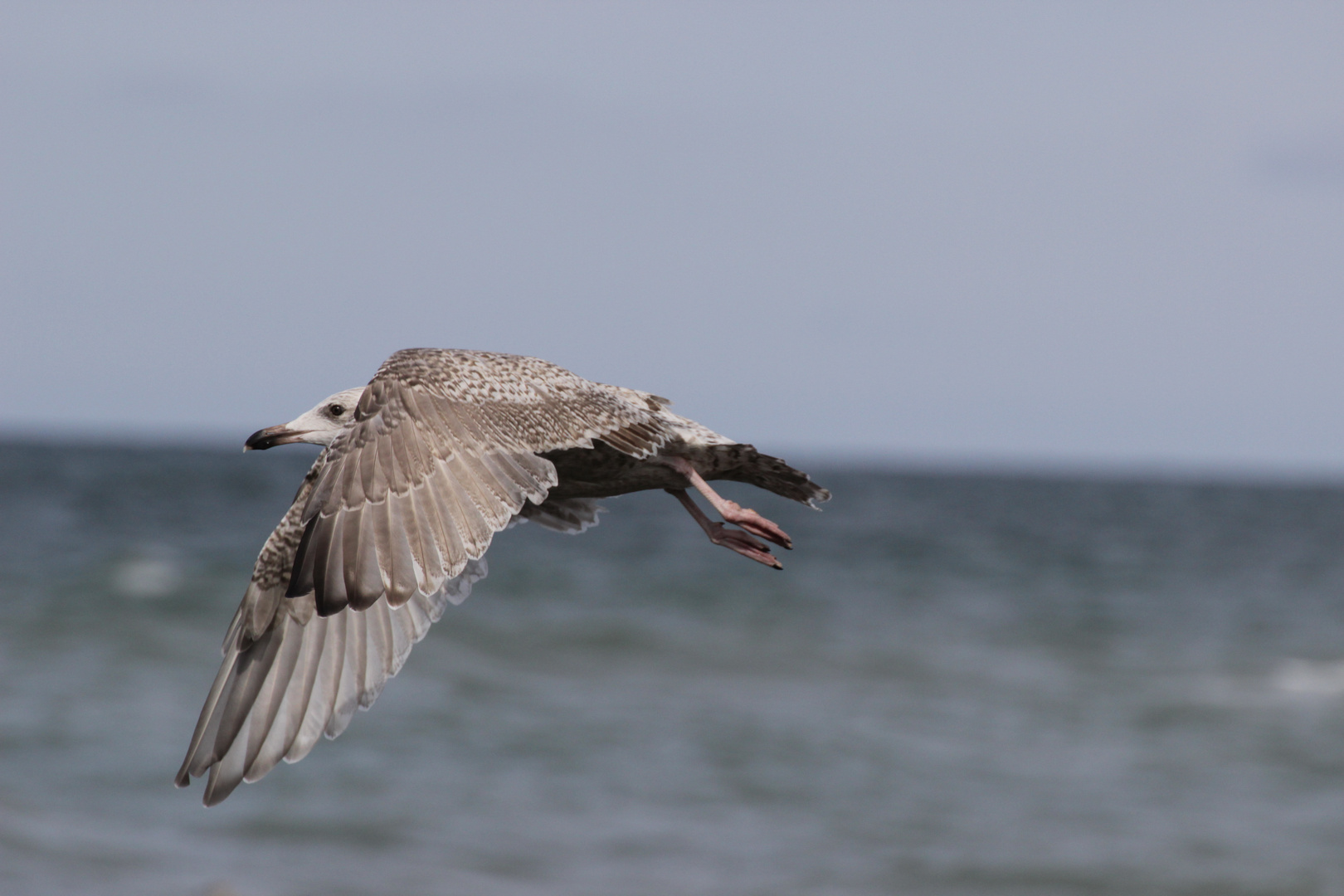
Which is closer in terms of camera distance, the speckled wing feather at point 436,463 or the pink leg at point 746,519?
the speckled wing feather at point 436,463

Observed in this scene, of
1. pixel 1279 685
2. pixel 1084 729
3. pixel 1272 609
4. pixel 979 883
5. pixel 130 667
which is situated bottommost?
pixel 979 883

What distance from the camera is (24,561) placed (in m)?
26.8

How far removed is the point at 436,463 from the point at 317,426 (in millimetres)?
946

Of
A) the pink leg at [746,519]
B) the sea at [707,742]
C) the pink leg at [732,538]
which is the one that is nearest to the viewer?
the pink leg at [746,519]

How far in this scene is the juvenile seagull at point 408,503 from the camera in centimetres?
396

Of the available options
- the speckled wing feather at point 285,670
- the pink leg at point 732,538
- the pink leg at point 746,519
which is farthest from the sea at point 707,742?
the pink leg at point 746,519

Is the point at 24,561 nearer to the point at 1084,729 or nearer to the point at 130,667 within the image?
the point at 130,667

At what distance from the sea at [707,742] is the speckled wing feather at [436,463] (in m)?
6.35

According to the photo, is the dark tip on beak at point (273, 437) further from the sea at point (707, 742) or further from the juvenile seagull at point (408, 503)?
the sea at point (707, 742)

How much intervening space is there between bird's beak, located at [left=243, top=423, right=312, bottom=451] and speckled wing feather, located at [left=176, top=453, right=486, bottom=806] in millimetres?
225

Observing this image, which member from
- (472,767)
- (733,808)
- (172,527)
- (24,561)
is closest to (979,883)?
(733,808)

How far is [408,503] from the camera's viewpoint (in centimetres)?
406

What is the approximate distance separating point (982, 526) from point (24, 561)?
30984mm

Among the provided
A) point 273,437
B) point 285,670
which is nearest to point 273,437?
point 273,437
